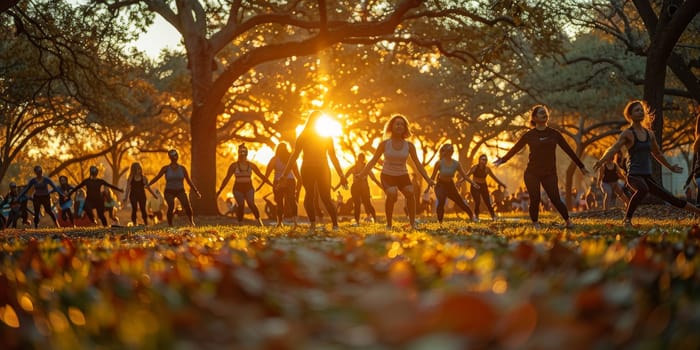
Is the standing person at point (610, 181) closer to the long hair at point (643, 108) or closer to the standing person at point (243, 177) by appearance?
the long hair at point (643, 108)

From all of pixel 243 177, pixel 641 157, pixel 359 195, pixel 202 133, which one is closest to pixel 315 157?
pixel 641 157

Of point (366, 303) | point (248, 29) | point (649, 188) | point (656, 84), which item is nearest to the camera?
point (366, 303)

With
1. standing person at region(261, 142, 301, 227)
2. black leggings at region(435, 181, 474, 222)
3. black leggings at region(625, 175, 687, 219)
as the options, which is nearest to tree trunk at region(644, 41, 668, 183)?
black leggings at region(435, 181, 474, 222)

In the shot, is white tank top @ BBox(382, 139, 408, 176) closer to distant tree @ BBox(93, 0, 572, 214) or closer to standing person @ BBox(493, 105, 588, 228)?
standing person @ BBox(493, 105, 588, 228)

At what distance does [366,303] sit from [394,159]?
11.1 m

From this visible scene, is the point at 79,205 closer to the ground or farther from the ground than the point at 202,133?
closer to the ground

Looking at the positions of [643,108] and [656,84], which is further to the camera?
[656,84]

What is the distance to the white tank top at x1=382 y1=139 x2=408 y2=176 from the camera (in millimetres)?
13719

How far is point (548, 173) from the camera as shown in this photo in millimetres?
12875

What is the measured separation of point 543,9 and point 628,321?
66.1ft

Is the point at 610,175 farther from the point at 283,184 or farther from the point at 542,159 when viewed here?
the point at 542,159

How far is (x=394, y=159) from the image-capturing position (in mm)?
13789

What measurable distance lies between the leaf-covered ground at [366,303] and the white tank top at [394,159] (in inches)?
316

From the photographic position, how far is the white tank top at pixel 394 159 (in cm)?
1372
